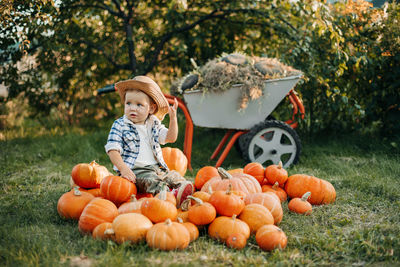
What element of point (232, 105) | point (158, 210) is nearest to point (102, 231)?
point (158, 210)

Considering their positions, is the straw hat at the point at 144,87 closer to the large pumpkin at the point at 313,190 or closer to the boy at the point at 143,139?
the boy at the point at 143,139

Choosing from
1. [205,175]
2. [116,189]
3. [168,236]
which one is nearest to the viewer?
[168,236]

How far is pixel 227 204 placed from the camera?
205 cm

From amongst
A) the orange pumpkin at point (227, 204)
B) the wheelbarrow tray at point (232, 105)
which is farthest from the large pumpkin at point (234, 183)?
the wheelbarrow tray at point (232, 105)

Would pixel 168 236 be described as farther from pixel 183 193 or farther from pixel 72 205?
pixel 72 205

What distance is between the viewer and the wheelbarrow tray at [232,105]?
356cm

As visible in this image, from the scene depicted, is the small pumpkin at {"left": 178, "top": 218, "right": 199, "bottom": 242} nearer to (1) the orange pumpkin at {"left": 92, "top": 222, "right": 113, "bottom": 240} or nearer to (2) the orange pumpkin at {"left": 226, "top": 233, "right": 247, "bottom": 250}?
(2) the orange pumpkin at {"left": 226, "top": 233, "right": 247, "bottom": 250}

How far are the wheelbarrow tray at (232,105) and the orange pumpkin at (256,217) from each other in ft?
5.36

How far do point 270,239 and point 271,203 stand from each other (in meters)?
0.37

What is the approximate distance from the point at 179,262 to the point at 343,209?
139 centimetres

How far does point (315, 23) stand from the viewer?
12.3 feet

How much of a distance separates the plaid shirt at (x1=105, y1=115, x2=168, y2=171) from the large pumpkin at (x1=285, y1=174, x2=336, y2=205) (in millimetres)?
1028

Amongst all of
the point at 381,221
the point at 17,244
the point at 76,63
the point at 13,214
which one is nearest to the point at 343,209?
the point at 381,221

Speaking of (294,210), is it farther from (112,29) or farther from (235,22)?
(112,29)
